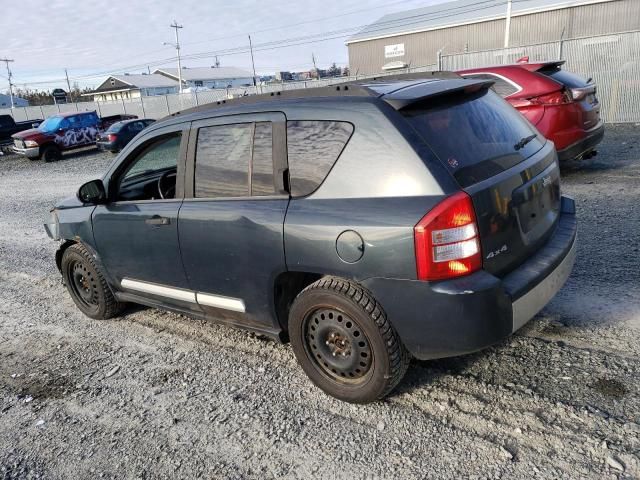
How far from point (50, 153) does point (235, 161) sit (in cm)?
2059

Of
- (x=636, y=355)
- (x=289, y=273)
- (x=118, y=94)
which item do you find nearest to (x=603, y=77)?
(x=636, y=355)

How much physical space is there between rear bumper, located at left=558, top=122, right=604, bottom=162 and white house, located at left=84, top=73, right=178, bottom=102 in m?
70.2

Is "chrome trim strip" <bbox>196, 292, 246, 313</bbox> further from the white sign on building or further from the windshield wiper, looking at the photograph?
the white sign on building

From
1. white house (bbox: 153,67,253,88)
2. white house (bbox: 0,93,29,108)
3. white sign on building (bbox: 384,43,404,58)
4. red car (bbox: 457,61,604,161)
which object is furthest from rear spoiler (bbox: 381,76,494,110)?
white house (bbox: 0,93,29,108)

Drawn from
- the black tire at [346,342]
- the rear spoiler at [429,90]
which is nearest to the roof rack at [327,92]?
the rear spoiler at [429,90]

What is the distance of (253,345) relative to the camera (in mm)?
3877

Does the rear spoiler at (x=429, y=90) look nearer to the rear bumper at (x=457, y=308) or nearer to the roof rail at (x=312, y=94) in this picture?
the roof rail at (x=312, y=94)

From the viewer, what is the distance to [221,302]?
11.4 ft

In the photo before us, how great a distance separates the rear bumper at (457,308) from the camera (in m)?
2.51


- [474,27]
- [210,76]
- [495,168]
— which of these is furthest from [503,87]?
[210,76]

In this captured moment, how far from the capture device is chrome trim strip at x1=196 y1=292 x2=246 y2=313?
3373mm

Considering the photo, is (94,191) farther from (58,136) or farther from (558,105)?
(58,136)

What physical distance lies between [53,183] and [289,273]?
13705mm

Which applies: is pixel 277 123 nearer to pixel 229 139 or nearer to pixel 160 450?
pixel 229 139
